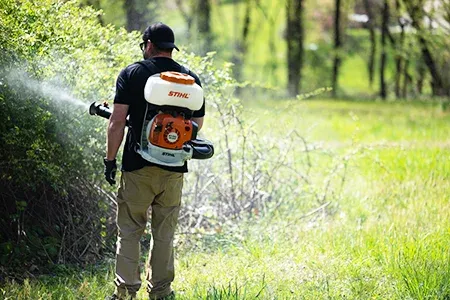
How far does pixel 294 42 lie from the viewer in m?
31.4

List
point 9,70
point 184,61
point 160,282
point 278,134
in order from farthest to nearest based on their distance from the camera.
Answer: point 278,134 < point 184,61 < point 9,70 < point 160,282

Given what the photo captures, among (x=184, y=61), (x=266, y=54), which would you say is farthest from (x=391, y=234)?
(x=266, y=54)

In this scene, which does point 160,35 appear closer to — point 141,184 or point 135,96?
point 135,96

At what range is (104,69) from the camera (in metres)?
6.97

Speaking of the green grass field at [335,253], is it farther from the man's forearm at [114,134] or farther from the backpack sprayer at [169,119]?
the man's forearm at [114,134]

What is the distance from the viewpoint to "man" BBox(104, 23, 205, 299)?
5.51 m

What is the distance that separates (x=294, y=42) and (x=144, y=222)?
26218 millimetres

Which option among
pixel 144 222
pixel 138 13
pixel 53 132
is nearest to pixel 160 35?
pixel 144 222

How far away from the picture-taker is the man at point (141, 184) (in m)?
5.51

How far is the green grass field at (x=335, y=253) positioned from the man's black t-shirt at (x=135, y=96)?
3.53 feet

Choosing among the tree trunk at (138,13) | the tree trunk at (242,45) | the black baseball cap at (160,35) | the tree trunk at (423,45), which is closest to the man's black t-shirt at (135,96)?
the black baseball cap at (160,35)

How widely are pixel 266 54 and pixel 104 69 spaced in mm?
39295

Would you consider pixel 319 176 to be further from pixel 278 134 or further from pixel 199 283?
pixel 199 283

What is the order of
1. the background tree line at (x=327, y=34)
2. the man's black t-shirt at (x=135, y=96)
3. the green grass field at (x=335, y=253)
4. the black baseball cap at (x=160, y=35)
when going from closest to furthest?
1. the man's black t-shirt at (x=135, y=96)
2. the black baseball cap at (x=160, y=35)
3. the green grass field at (x=335, y=253)
4. the background tree line at (x=327, y=34)
